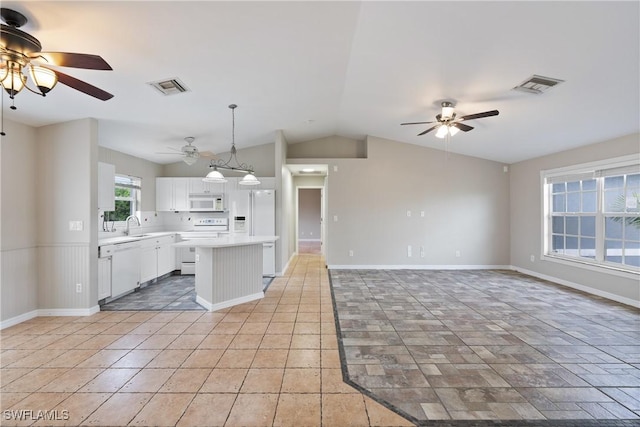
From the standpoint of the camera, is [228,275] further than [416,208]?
No

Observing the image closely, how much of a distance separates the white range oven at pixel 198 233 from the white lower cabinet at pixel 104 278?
185 centimetres

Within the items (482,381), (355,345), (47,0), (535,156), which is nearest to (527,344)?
(482,381)

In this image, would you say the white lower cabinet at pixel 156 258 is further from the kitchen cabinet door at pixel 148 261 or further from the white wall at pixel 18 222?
the white wall at pixel 18 222

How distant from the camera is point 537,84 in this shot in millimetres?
3344

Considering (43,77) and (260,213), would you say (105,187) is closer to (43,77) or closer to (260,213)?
(260,213)

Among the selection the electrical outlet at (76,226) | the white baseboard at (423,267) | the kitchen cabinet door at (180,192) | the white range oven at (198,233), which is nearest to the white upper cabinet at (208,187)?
the kitchen cabinet door at (180,192)

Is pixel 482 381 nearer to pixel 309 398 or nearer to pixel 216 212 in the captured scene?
pixel 309 398

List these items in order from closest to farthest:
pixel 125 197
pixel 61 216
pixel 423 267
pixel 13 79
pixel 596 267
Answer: pixel 13 79 < pixel 61 216 < pixel 596 267 < pixel 125 197 < pixel 423 267

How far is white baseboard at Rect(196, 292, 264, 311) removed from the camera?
3.89m

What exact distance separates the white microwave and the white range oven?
301 millimetres

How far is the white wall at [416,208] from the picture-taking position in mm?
6648

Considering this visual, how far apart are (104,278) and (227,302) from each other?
5.88ft

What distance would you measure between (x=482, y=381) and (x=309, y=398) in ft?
4.57

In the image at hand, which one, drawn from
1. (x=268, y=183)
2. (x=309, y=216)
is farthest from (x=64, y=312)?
(x=309, y=216)
